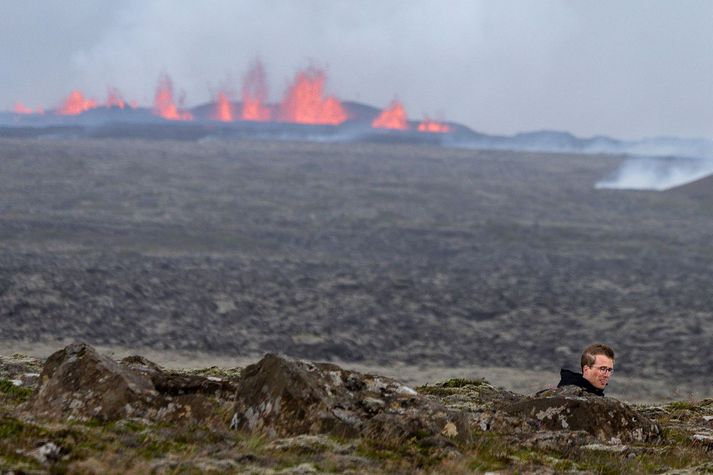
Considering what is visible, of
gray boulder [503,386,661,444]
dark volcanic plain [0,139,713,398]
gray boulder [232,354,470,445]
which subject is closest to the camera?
gray boulder [232,354,470,445]

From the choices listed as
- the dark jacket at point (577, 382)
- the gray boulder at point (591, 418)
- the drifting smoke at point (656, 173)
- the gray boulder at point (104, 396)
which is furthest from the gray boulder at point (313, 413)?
the drifting smoke at point (656, 173)

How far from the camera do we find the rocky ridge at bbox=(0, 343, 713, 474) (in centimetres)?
998

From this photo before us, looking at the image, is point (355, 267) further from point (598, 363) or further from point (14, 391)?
point (598, 363)

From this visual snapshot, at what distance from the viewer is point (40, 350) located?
1358 inches

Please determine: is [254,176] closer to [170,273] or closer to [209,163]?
[209,163]

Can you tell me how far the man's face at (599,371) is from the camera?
45.1 ft

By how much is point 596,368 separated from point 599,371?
0.08 meters

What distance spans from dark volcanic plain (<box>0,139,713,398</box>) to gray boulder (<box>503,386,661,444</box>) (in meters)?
21.1

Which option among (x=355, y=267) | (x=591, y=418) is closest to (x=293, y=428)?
(x=591, y=418)

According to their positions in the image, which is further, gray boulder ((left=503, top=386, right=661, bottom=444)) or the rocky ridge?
gray boulder ((left=503, top=386, right=661, bottom=444))

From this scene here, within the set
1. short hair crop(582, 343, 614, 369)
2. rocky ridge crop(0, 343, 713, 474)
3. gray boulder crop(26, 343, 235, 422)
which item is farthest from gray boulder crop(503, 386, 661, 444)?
gray boulder crop(26, 343, 235, 422)

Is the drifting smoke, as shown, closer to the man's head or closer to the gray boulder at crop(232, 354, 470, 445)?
the man's head

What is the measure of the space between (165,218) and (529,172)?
7277 centimetres

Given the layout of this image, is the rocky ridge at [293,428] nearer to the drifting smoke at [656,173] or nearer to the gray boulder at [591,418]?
the gray boulder at [591,418]
